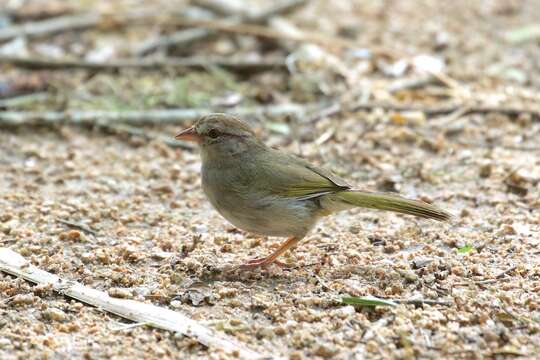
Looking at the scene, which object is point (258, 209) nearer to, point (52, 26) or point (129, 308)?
point (129, 308)

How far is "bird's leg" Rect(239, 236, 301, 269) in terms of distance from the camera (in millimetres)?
4742

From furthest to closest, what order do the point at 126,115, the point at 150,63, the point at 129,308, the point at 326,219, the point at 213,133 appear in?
the point at 150,63, the point at 126,115, the point at 326,219, the point at 213,133, the point at 129,308

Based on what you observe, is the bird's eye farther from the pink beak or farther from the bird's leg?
the bird's leg

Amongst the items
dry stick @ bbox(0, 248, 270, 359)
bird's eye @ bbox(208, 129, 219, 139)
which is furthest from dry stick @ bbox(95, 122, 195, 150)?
dry stick @ bbox(0, 248, 270, 359)

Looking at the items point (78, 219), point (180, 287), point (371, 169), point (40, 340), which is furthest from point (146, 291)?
point (371, 169)

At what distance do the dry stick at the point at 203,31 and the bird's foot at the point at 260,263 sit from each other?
13.7 feet

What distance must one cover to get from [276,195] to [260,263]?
40 centimetres

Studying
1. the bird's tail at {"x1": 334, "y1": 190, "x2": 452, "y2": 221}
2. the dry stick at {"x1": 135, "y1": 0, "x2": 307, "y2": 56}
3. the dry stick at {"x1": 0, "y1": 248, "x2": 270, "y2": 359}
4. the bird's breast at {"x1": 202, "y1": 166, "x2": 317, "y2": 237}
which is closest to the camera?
the dry stick at {"x1": 0, "y1": 248, "x2": 270, "y2": 359}

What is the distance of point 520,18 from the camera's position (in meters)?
9.95

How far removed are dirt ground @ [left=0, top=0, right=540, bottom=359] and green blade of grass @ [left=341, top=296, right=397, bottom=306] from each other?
3 centimetres

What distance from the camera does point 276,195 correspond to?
4.81 meters

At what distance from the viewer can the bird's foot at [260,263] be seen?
15.5 feet

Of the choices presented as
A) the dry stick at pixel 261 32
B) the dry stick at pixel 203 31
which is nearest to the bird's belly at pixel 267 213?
the dry stick at pixel 261 32

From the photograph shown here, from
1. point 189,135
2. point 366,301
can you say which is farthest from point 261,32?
point 366,301
